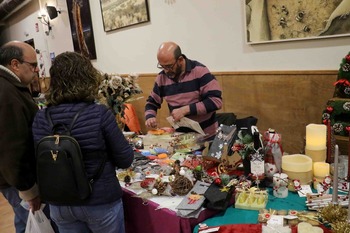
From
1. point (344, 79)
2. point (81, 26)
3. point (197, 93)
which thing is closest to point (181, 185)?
point (197, 93)

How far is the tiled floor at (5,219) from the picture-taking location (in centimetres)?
288

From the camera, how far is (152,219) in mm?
1416

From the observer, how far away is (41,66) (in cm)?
733

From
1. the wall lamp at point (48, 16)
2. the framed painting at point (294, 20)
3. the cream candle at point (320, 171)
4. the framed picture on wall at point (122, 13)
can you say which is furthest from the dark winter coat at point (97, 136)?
the wall lamp at point (48, 16)

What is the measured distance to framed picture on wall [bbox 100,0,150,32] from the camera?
3990mm

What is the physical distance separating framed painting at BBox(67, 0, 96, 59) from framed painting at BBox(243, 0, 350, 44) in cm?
319

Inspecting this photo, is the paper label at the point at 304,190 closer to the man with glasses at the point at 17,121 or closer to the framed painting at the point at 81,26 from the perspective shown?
the man with glasses at the point at 17,121

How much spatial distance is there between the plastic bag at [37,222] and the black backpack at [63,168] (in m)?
0.51

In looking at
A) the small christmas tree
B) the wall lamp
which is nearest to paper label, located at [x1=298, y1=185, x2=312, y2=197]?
the small christmas tree

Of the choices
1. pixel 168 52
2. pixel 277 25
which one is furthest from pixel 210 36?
pixel 168 52

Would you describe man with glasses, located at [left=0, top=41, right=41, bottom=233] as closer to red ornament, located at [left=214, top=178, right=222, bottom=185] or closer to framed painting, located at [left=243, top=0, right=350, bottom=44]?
red ornament, located at [left=214, top=178, right=222, bottom=185]

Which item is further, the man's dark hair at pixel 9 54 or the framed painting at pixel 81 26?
the framed painting at pixel 81 26

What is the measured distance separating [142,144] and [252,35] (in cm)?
154

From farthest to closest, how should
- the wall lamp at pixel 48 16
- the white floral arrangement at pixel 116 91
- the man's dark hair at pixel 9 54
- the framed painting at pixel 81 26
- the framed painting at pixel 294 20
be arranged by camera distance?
the wall lamp at pixel 48 16 < the framed painting at pixel 81 26 < the framed painting at pixel 294 20 < the white floral arrangement at pixel 116 91 < the man's dark hair at pixel 9 54
